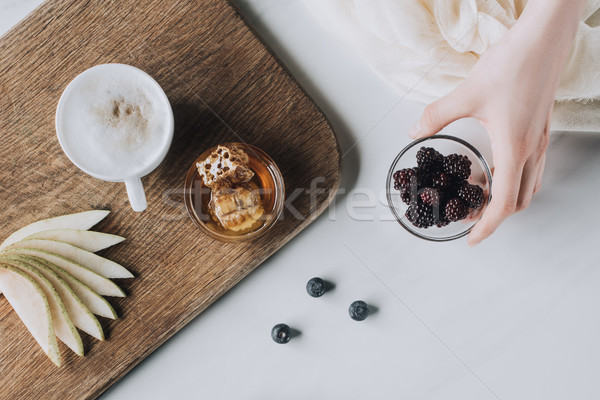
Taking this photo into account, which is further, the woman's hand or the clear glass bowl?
the clear glass bowl

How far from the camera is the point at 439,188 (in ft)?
3.73

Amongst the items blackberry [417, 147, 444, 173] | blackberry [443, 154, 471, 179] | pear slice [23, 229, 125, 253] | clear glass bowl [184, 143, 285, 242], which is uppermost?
pear slice [23, 229, 125, 253]

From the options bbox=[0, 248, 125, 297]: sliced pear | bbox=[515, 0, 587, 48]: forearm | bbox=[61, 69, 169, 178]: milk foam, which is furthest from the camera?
bbox=[0, 248, 125, 297]: sliced pear

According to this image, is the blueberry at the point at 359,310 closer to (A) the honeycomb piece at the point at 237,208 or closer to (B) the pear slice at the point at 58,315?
(A) the honeycomb piece at the point at 237,208

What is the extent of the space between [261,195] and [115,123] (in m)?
0.38

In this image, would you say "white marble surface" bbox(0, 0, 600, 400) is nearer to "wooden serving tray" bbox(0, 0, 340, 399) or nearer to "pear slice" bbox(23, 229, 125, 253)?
"wooden serving tray" bbox(0, 0, 340, 399)

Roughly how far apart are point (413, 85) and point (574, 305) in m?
0.73

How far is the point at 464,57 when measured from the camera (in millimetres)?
1210

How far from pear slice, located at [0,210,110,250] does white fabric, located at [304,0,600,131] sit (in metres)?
0.78

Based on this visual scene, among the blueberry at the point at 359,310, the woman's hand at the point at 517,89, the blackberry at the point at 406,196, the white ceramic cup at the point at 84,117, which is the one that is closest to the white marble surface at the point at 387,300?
the blueberry at the point at 359,310

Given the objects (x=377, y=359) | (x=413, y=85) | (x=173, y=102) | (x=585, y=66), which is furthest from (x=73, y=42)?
(x=585, y=66)

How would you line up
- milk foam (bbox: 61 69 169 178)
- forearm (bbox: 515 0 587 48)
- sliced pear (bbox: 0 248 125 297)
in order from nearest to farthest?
1. forearm (bbox: 515 0 587 48)
2. milk foam (bbox: 61 69 169 178)
3. sliced pear (bbox: 0 248 125 297)

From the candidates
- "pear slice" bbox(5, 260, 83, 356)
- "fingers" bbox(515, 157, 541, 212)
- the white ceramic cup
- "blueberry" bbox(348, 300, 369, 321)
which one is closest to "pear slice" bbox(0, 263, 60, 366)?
"pear slice" bbox(5, 260, 83, 356)

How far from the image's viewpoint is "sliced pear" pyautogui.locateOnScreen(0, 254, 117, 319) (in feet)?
4.04
